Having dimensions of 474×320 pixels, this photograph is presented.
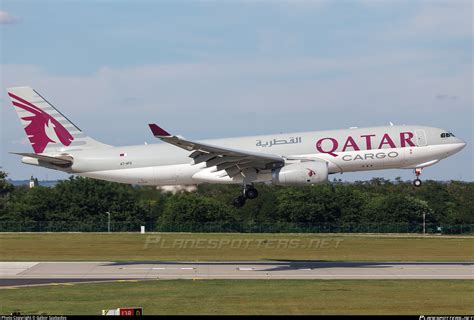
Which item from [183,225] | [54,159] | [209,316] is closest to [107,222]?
[183,225]

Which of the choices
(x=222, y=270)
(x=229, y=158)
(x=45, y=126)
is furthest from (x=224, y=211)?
(x=222, y=270)

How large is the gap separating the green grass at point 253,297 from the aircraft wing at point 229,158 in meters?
10.1

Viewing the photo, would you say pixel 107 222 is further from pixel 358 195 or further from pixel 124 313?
pixel 124 313

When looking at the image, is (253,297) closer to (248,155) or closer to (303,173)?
(303,173)

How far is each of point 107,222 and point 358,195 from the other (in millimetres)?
31108

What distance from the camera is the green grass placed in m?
37.0

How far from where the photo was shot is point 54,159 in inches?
2281

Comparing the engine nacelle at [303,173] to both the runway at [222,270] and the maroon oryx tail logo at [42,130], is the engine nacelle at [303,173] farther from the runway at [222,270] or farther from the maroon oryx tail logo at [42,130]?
the maroon oryx tail logo at [42,130]

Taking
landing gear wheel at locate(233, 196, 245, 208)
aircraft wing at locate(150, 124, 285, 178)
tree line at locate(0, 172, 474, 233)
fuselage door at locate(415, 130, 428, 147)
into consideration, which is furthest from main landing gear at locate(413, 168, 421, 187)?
tree line at locate(0, 172, 474, 233)

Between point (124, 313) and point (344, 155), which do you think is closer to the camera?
point (124, 313)

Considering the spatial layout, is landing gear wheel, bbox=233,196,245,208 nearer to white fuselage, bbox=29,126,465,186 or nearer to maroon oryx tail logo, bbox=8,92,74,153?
white fuselage, bbox=29,126,465,186

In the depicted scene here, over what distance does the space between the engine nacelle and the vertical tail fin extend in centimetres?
1283

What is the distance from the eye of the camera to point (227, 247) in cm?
7369


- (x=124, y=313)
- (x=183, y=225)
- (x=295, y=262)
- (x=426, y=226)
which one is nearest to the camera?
(x=124, y=313)
